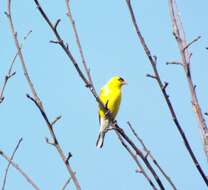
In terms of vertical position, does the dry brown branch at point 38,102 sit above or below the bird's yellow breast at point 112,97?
below

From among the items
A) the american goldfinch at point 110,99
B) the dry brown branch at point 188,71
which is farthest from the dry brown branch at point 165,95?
the american goldfinch at point 110,99

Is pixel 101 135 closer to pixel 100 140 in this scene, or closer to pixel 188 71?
pixel 100 140

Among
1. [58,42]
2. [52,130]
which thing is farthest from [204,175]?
[58,42]

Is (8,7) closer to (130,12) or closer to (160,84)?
(130,12)

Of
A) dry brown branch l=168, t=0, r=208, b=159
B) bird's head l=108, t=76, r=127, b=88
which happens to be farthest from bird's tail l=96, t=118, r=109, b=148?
dry brown branch l=168, t=0, r=208, b=159

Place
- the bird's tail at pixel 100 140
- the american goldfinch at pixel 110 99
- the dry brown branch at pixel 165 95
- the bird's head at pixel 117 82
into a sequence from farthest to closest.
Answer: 1. the bird's head at pixel 117 82
2. the bird's tail at pixel 100 140
3. the american goldfinch at pixel 110 99
4. the dry brown branch at pixel 165 95

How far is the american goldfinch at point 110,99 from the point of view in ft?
31.7

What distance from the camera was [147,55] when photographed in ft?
9.77

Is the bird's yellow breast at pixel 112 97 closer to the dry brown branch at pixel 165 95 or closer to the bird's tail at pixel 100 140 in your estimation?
the bird's tail at pixel 100 140

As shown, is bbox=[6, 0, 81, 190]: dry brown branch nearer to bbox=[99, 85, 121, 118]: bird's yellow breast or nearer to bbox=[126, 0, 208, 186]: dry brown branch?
bbox=[126, 0, 208, 186]: dry brown branch

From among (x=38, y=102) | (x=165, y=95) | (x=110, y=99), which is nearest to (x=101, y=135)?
(x=110, y=99)

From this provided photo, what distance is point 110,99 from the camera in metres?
9.84

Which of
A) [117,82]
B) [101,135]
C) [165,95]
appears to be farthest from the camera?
[117,82]

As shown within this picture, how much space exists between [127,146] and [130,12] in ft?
2.87
